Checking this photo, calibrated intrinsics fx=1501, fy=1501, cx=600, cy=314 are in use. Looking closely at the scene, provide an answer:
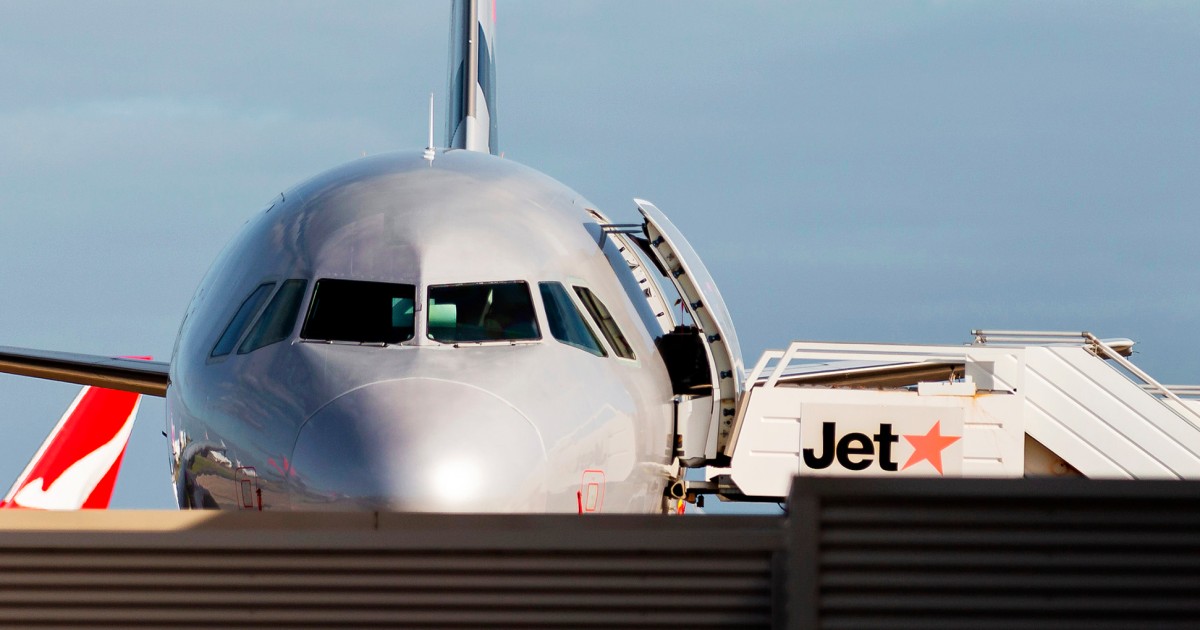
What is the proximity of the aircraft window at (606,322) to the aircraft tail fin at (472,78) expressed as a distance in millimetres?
11270

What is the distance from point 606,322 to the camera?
33.1ft

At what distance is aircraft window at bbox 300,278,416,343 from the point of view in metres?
9.11

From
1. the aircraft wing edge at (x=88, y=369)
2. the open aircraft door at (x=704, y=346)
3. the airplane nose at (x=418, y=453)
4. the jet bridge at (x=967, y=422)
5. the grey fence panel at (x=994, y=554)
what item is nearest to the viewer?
the grey fence panel at (x=994, y=554)

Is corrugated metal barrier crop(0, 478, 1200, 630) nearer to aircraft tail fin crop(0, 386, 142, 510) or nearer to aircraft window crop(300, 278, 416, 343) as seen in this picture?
aircraft window crop(300, 278, 416, 343)

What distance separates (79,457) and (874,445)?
24313 mm

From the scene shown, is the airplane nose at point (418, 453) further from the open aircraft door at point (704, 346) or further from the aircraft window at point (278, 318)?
the open aircraft door at point (704, 346)

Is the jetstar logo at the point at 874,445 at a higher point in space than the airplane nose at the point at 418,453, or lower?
higher

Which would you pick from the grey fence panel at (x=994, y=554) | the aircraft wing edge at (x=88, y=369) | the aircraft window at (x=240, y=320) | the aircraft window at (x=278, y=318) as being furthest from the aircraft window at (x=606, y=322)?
the aircraft wing edge at (x=88, y=369)

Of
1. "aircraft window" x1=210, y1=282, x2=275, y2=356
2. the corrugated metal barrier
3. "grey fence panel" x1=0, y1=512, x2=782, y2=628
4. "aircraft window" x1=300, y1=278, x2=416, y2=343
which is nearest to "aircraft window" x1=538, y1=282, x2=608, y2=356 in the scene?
"aircraft window" x1=300, y1=278, x2=416, y2=343

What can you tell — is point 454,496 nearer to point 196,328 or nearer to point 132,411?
point 196,328

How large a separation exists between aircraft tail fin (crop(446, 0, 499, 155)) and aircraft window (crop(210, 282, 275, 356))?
37.7ft

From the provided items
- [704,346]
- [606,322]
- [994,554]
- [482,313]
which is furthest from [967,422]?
[994,554]

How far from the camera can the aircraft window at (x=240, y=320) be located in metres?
9.58

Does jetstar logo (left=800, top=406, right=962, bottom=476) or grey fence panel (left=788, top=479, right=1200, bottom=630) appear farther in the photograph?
jetstar logo (left=800, top=406, right=962, bottom=476)
